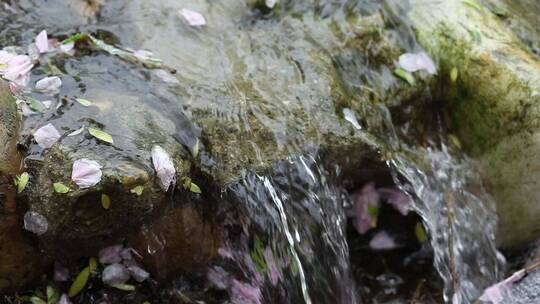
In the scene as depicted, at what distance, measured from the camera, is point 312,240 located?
2816mm

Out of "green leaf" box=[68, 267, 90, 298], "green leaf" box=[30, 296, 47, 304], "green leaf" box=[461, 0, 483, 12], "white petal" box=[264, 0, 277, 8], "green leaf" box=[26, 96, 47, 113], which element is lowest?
"green leaf" box=[30, 296, 47, 304]

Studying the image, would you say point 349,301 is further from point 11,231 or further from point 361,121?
point 11,231

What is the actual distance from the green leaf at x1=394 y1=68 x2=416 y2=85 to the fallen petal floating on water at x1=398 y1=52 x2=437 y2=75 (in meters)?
0.02

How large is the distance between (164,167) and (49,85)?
0.63 meters

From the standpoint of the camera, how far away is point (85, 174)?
Answer: 2.29 metres

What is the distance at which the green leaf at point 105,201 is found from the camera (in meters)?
2.33

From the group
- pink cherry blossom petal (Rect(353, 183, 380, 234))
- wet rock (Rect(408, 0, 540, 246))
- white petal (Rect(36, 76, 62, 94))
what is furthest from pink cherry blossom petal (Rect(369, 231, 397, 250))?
white petal (Rect(36, 76, 62, 94))

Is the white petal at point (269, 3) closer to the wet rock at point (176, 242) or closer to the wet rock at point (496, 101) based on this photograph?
the wet rock at point (496, 101)

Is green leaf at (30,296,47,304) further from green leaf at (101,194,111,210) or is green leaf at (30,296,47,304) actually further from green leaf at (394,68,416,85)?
green leaf at (394,68,416,85)

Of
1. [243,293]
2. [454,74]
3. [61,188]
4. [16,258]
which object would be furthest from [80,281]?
[454,74]

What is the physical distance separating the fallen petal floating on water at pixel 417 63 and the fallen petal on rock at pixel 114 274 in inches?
63.2

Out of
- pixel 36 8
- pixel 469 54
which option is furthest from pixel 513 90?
pixel 36 8

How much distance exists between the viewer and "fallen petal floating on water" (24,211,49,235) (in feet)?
7.75

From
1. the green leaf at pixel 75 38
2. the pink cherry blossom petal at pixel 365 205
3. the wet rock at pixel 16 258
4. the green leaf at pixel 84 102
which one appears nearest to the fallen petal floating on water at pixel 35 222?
the wet rock at pixel 16 258
